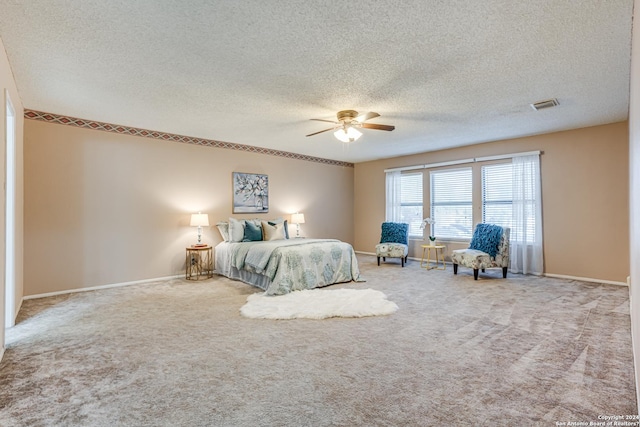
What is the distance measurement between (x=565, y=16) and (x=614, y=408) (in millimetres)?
2556

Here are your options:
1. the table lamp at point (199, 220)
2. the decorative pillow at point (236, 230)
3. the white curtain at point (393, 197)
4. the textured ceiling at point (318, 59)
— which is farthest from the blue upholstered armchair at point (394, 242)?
the table lamp at point (199, 220)

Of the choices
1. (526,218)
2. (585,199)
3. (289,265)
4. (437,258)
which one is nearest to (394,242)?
(437,258)

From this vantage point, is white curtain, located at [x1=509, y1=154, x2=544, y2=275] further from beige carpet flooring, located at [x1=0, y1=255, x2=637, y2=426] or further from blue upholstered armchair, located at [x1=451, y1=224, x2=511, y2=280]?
beige carpet flooring, located at [x1=0, y1=255, x2=637, y2=426]

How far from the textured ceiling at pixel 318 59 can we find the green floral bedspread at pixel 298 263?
1.95 m

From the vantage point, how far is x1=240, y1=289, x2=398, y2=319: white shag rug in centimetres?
353

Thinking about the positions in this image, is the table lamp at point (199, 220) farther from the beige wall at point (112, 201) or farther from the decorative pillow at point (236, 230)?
the decorative pillow at point (236, 230)

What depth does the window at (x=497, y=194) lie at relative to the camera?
6.02 meters

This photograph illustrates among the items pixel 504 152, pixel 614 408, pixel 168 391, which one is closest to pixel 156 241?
pixel 168 391

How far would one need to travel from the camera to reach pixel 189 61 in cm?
291

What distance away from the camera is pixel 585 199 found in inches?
204

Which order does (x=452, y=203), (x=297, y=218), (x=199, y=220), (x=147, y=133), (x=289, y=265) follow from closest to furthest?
1. (x=289, y=265)
2. (x=147, y=133)
3. (x=199, y=220)
4. (x=452, y=203)
5. (x=297, y=218)

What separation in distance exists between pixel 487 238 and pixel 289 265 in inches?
140

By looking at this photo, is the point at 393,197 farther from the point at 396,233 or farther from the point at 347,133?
the point at 347,133

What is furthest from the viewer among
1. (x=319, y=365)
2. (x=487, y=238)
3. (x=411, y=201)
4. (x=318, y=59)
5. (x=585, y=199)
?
(x=411, y=201)
